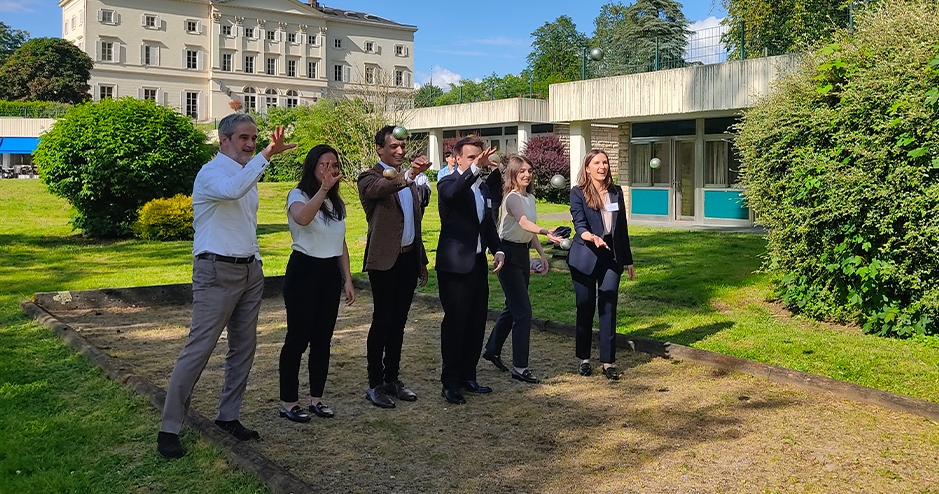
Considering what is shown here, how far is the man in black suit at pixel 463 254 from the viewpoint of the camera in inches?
245

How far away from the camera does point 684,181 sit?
25328mm

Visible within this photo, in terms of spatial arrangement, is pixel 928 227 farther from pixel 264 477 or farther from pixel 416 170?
pixel 264 477

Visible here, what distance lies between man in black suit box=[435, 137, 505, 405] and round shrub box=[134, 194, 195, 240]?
13202 millimetres

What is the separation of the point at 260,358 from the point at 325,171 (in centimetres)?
298

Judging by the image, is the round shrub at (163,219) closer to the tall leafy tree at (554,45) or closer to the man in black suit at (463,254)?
the man in black suit at (463,254)

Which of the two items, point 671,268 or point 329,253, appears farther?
point 671,268

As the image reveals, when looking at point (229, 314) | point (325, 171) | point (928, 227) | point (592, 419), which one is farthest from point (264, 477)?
point (928, 227)

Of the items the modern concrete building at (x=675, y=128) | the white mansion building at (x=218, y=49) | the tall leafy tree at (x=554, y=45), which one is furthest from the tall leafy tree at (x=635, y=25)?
the white mansion building at (x=218, y=49)

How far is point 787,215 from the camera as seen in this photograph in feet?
30.5

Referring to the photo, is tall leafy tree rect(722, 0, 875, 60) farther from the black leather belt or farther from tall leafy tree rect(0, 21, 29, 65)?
tall leafy tree rect(0, 21, 29, 65)

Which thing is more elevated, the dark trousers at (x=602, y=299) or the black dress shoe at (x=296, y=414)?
the dark trousers at (x=602, y=299)

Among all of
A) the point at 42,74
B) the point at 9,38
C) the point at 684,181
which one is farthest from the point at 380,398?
the point at 9,38

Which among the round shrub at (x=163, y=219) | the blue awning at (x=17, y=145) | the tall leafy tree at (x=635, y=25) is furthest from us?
the tall leafy tree at (x=635, y=25)

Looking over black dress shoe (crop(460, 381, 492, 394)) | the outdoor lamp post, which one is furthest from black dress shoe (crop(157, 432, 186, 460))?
the outdoor lamp post
